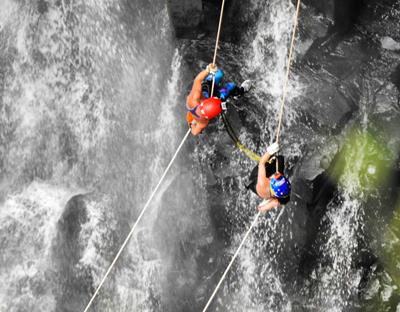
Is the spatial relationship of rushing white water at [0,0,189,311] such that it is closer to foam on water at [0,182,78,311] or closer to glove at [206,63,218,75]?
foam on water at [0,182,78,311]

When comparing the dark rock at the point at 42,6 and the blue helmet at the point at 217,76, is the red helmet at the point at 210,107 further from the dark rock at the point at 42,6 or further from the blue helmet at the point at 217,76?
the dark rock at the point at 42,6

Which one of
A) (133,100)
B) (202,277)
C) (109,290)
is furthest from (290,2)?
(109,290)

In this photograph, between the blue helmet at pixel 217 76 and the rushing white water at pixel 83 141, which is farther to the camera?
the rushing white water at pixel 83 141

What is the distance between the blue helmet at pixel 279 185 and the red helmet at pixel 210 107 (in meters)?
1.48

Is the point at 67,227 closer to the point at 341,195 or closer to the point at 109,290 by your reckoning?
the point at 109,290

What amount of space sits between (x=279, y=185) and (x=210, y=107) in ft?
5.71

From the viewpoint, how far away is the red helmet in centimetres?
896

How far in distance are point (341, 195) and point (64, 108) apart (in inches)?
280

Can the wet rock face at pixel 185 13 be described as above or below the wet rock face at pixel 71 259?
above

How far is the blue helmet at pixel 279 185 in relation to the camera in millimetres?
8711

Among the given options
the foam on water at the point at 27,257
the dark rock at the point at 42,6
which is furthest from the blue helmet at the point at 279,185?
the dark rock at the point at 42,6

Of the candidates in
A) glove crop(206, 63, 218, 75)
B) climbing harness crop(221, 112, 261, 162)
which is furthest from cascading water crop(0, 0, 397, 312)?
glove crop(206, 63, 218, 75)

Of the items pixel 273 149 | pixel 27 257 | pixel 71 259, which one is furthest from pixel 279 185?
pixel 27 257

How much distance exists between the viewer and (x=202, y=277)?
13.1 m
